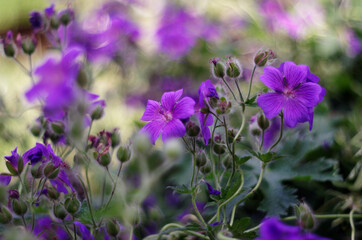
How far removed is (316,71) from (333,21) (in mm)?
256

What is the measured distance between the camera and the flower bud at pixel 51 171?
22.1 inches

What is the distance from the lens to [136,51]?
1.65m

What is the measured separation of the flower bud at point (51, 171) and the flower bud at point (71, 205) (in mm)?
39

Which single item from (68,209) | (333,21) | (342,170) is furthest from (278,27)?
(68,209)

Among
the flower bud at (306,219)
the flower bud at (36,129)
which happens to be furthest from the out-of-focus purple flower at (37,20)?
the flower bud at (306,219)

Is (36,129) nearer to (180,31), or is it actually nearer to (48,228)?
(48,228)

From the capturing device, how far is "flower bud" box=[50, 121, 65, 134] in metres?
0.62

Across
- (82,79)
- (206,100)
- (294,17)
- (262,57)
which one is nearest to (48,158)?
(82,79)

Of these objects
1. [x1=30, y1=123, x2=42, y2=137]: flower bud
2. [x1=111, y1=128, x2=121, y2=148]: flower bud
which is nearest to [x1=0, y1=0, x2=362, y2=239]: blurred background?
[x1=30, y1=123, x2=42, y2=137]: flower bud

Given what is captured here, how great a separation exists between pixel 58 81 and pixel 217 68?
231mm

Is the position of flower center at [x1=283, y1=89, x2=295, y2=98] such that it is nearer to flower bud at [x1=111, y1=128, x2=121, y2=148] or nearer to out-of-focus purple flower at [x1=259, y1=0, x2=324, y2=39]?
flower bud at [x1=111, y1=128, x2=121, y2=148]

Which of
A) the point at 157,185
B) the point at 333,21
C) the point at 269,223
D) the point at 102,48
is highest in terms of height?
the point at 269,223

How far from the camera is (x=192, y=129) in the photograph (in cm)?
58

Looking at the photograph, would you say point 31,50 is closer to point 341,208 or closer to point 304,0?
point 341,208
